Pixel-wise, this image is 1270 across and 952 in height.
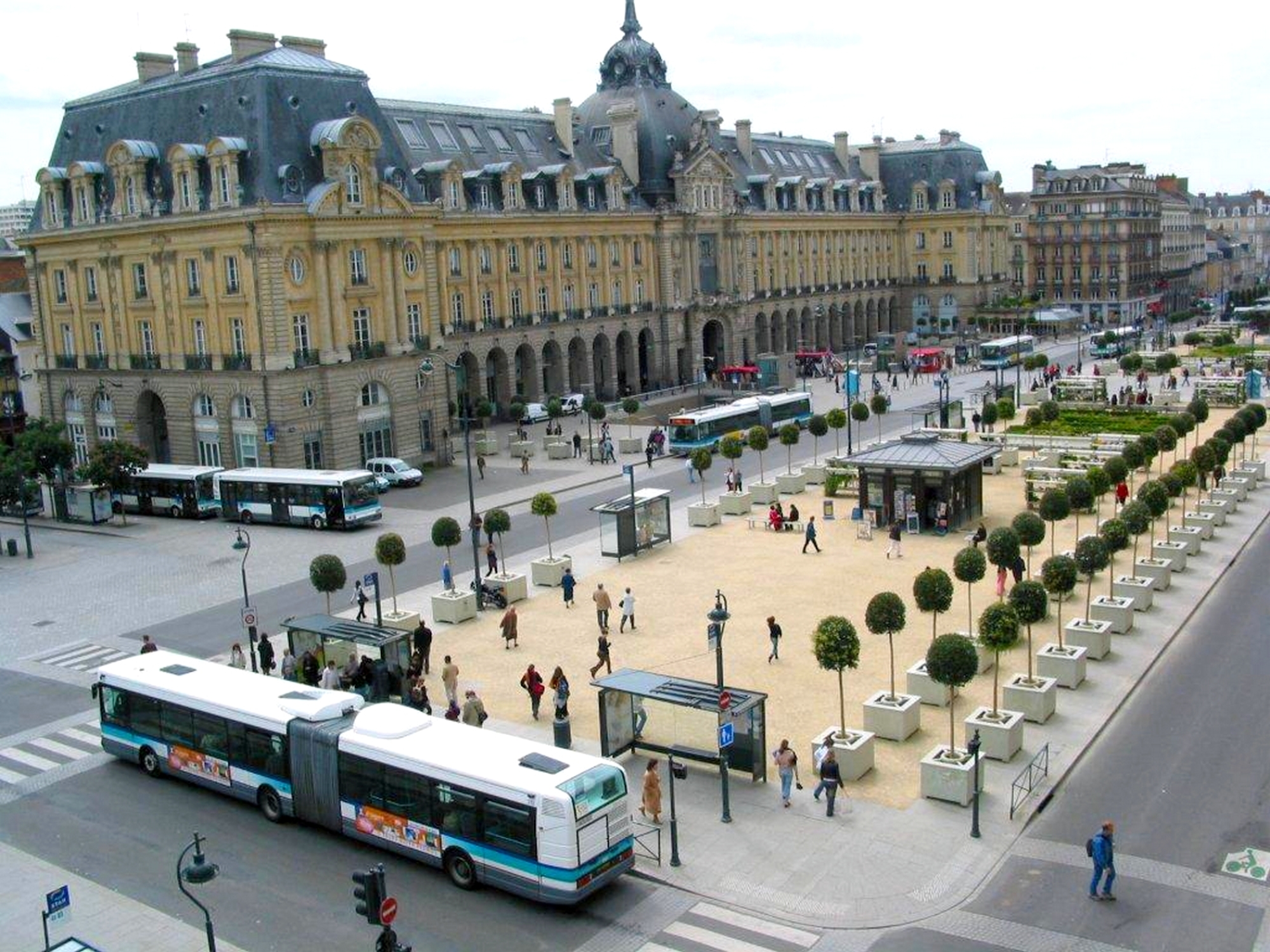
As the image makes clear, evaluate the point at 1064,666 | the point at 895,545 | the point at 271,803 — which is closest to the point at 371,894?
the point at 271,803

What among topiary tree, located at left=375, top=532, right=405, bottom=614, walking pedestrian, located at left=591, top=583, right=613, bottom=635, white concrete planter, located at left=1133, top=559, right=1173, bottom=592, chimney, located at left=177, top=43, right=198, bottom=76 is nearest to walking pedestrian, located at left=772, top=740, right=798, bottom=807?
walking pedestrian, located at left=591, top=583, right=613, bottom=635

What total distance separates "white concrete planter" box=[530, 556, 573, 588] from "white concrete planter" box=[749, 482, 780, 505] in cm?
1420

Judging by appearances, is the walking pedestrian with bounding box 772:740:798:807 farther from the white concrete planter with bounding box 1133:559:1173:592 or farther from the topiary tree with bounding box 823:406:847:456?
the topiary tree with bounding box 823:406:847:456

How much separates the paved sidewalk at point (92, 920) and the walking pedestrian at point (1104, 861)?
13141 millimetres

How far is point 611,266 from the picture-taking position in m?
90.3

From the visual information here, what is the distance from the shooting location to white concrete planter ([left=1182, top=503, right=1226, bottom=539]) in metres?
42.8

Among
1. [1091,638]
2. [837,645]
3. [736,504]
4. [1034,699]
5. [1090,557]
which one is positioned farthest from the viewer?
[736,504]

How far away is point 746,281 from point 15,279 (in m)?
53.8

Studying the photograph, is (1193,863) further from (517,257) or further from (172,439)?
(517,257)

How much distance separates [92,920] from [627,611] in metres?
17.1

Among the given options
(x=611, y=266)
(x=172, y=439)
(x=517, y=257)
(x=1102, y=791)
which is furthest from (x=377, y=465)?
(x=1102, y=791)

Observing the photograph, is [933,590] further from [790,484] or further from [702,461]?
[790,484]

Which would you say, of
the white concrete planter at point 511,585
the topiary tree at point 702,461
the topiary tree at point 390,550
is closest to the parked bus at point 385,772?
the topiary tree at point 390,550

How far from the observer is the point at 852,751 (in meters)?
24.6
